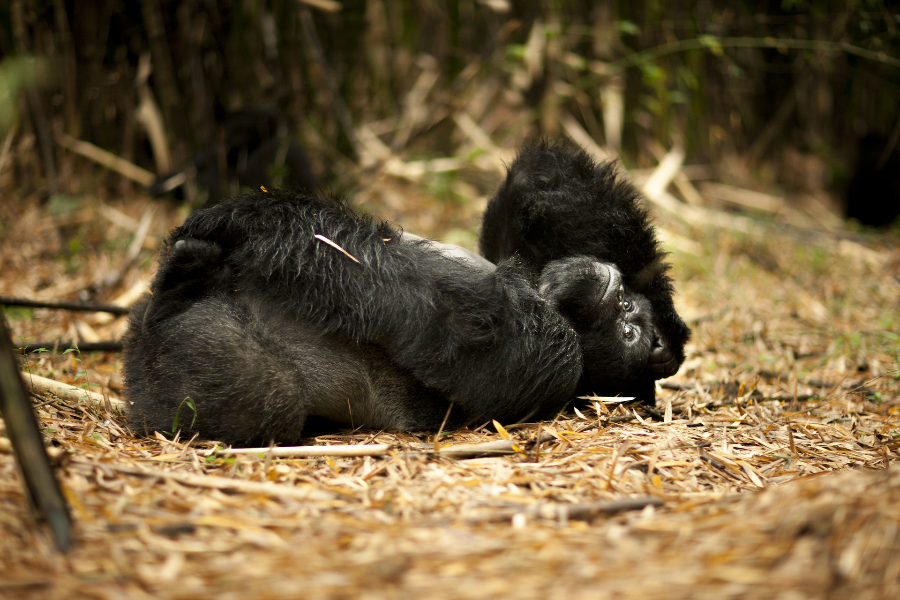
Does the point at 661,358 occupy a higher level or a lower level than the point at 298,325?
lower

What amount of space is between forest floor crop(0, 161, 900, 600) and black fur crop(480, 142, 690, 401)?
0.15 meters

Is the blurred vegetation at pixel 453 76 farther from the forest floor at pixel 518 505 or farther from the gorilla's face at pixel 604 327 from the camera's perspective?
the gorilla's face at pixel 604 327

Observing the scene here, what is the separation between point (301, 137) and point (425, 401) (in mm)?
3343

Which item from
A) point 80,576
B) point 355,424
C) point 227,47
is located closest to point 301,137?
point 227,47

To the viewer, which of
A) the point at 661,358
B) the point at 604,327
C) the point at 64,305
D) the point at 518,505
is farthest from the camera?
the point at 64,305

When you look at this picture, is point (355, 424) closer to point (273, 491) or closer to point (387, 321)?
point (387, 321)

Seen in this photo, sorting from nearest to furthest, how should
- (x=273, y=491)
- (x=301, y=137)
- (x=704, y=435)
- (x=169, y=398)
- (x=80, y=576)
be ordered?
(x=80, y=576), (x=273, y=491), (x=169, y=398), (x=704, y=435), (x=301, y=137)

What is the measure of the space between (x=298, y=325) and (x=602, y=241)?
3.68ft

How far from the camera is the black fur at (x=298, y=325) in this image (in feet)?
5.53

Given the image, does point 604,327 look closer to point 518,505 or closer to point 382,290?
point 382,290

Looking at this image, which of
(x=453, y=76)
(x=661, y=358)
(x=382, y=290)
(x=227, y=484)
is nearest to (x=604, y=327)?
(x=661, y=358)

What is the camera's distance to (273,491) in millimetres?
1308

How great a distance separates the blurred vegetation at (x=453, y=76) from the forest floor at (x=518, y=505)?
2.03 metres

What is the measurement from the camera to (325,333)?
5.78 ft
